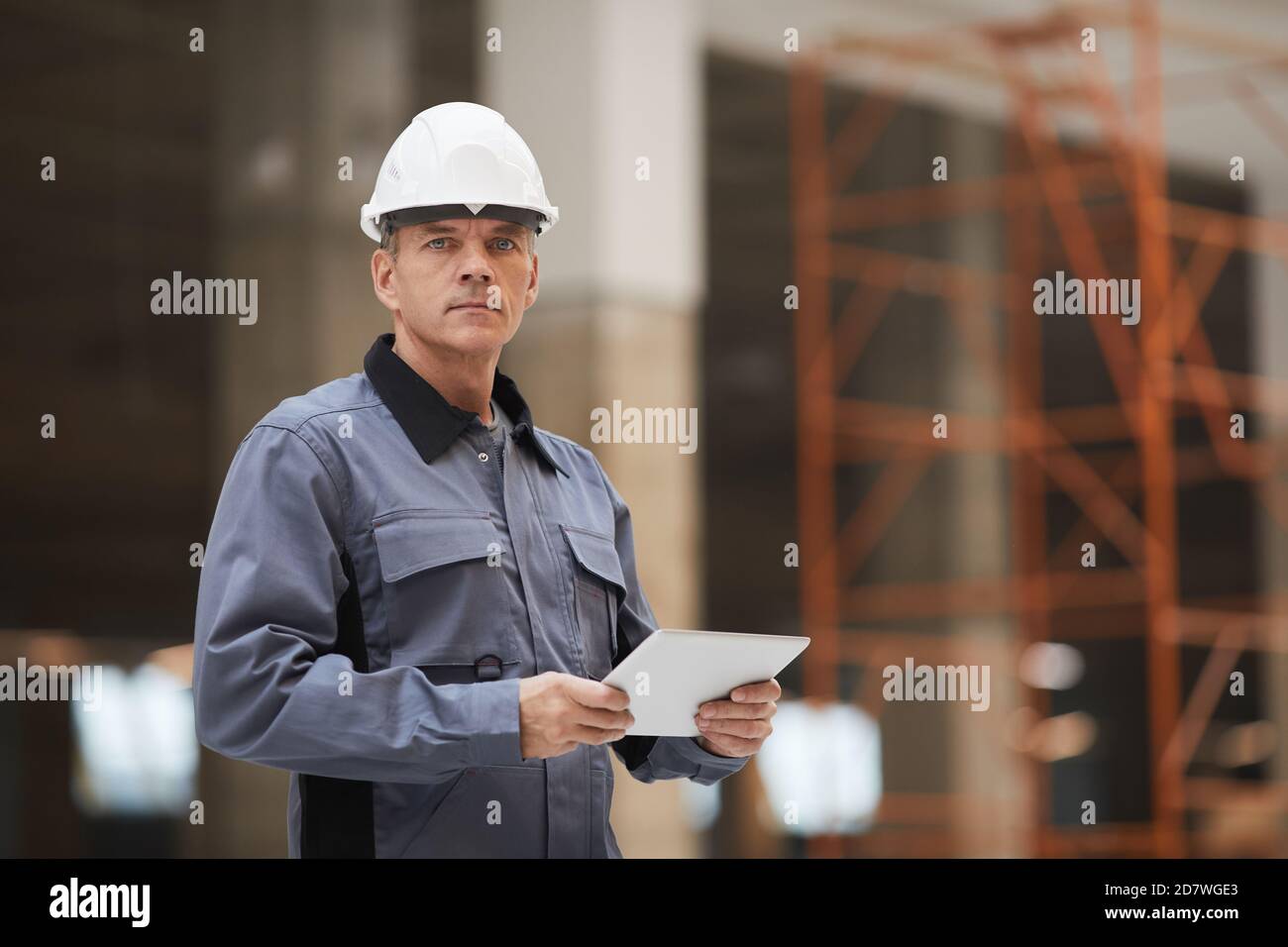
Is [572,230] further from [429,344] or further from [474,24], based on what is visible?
[429,344]

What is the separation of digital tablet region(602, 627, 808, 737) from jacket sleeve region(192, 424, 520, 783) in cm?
24

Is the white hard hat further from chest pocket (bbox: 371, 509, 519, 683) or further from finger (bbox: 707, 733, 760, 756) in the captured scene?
finger (bbox: 707, 733, 760, 756)

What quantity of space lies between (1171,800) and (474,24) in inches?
323

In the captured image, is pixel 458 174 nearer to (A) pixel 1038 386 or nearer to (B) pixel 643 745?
(B) pixel 643 745

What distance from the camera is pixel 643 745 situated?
3775mm

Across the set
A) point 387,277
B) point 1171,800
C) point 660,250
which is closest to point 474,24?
point 660,250

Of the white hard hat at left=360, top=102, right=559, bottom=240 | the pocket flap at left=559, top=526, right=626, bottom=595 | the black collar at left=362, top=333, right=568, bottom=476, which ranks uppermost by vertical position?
the white hard hat at left=360, top=102, right=559, bottom=240

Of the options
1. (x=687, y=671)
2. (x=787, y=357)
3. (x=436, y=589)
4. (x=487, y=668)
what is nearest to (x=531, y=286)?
(x=436, y=589)

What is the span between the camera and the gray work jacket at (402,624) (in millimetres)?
3053

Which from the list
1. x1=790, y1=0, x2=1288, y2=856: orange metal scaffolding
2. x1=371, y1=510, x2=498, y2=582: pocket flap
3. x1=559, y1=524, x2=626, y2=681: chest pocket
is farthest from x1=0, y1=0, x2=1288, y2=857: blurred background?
x1=371, y1=510, x2=498, y2=582: pocket flap

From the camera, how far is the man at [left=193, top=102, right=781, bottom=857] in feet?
10.0

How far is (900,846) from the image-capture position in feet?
51.3

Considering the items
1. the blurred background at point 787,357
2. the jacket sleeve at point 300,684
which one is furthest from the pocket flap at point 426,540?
the blurred background at point 787,357

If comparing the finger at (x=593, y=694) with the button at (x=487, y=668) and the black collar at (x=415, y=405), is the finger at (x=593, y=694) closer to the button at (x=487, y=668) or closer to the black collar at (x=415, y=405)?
the button at (x=487, y=668)
